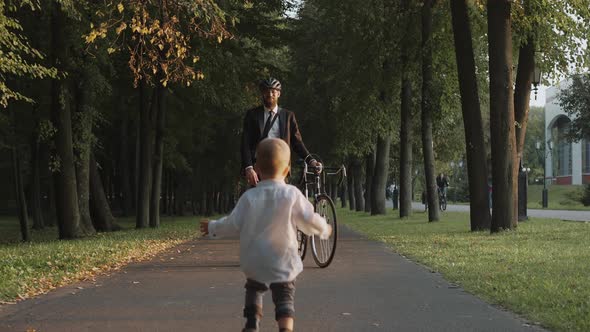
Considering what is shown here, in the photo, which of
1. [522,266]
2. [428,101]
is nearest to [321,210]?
[522,266]

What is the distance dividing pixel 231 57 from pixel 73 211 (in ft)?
28.1

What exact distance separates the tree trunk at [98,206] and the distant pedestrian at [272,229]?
19.3m

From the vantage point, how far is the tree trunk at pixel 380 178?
114 ft

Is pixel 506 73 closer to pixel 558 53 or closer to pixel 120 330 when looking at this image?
pixel 558 53

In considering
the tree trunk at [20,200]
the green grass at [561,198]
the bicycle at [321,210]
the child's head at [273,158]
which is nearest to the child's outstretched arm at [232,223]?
the child's head at [273,158]

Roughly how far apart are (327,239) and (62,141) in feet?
32.3

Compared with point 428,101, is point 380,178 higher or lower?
lower

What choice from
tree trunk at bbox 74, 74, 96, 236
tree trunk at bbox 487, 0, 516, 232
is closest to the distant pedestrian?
tree trunk at bbox 487, 0, 516, 232

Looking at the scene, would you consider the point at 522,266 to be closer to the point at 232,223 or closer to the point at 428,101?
the point at 232,223

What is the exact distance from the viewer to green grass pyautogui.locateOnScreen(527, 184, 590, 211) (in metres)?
47.6

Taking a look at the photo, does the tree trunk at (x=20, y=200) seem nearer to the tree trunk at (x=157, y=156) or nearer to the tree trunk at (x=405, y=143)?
the tree trunk at (x=157, y=156)

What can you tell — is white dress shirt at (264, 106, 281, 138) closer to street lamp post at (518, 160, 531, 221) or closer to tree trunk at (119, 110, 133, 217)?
street lamp post at (518, 160, 531, 221)

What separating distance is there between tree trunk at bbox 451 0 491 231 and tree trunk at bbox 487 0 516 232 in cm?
138

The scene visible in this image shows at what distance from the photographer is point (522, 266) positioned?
1003 centimetres
